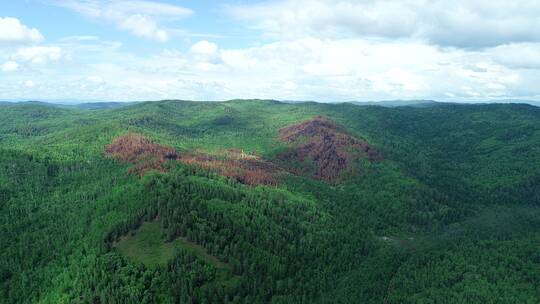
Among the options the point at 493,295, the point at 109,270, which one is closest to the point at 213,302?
the point at 109,270

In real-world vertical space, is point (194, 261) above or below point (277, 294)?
above

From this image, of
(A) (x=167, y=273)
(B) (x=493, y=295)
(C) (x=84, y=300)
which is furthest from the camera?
(B) (x=493, y=295)

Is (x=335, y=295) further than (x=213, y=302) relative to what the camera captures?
Yes

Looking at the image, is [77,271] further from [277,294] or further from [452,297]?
[452,297]

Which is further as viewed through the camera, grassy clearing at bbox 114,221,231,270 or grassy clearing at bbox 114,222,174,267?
grassy clearing at bbox 114,221,231,270

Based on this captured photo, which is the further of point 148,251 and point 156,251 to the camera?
point 148,251

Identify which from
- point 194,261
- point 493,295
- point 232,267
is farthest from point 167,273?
point 493,295

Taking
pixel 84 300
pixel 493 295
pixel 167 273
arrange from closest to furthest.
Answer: pixel 84 300
pixel 167 273
pixel 493 295

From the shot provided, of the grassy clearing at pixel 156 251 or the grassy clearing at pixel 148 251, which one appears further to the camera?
the grassy clearing at pixel 156 251

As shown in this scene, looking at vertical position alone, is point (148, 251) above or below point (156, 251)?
below
